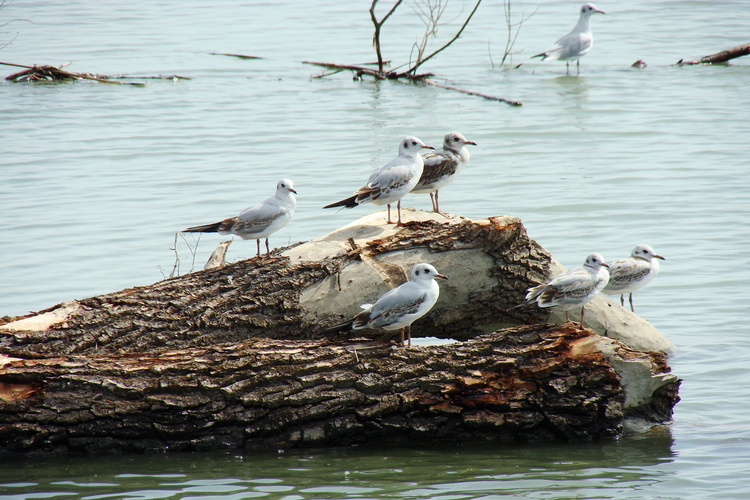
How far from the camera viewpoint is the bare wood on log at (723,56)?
2116 cm

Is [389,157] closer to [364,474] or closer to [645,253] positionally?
[645,253]

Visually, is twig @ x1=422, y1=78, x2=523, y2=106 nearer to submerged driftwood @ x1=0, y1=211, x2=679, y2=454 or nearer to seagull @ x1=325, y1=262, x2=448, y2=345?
seagull @ x1=325, y1=262, x2=448, y2=345

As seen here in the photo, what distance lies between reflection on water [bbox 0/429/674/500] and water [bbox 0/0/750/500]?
2 centimetres

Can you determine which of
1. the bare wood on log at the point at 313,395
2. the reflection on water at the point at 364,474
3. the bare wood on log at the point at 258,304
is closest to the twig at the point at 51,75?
the bare wood on log at the point at 258,304

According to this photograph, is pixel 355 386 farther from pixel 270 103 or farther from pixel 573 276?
pixel 270 103

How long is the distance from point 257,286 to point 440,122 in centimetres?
1179

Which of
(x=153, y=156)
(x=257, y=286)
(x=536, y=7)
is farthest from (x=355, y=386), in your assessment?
(x=536, y=7)

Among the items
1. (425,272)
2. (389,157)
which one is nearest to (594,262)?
(425,272)

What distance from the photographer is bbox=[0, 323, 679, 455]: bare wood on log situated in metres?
5.32

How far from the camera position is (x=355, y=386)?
557cm

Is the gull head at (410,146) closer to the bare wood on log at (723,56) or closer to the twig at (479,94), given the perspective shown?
the twig at (479,94)

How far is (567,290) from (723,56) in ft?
56.0

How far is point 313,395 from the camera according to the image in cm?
552

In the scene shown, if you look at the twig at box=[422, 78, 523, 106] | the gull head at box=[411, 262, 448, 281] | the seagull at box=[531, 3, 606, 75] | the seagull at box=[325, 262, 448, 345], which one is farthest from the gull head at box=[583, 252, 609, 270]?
the seagull at box=[531, 3, 606, 75]
